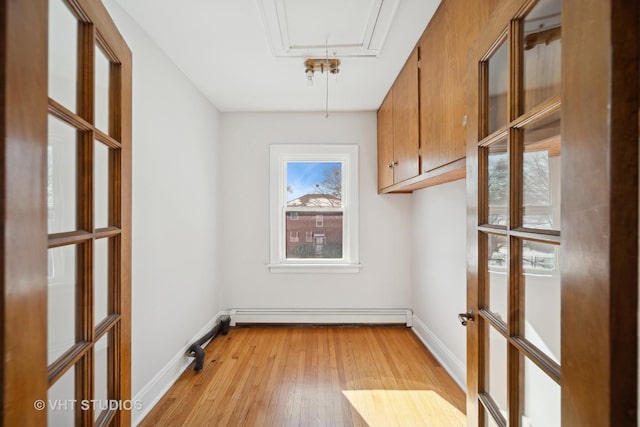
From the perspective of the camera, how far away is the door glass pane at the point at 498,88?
3.10 feet

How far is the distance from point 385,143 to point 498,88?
1921 mm

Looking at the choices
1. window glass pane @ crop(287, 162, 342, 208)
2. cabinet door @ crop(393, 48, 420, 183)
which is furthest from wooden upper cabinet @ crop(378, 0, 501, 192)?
window glass pane @ crop(287, 162, 342, 208)

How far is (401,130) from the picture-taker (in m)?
2.33

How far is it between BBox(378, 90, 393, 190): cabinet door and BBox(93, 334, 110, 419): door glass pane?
2.29m

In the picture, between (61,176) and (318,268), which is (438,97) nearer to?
(61,176)

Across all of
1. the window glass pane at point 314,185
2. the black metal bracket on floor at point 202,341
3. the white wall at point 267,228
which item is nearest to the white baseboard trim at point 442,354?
the white wall at point 267,228

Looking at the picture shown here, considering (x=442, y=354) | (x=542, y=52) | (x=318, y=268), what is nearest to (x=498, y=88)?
(x=542, y=52)

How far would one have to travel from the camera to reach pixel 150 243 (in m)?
1.90

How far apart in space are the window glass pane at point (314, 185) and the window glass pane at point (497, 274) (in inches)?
93.5

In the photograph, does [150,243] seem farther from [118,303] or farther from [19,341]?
[19,341]

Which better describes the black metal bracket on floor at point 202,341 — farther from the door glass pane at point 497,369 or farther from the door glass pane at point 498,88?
the door glass pane at point 498,88

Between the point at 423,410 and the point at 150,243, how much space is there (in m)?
2.04

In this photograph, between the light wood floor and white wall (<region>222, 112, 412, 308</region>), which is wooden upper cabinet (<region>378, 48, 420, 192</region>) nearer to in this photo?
white wall (<region>222, 112, 412, 308</region>)

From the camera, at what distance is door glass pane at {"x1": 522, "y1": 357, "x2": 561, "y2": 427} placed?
2.38 feet
